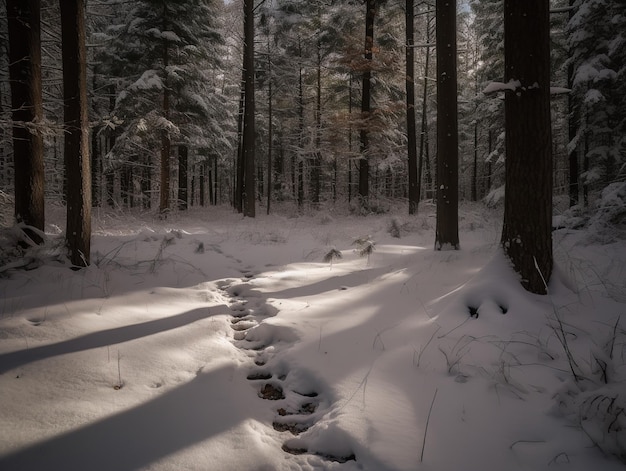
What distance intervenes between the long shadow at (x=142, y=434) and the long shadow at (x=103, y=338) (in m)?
1.11

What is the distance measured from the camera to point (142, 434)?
202 centimetres

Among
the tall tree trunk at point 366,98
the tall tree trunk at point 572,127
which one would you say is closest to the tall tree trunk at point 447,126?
the tall tree trunk at point 366,98

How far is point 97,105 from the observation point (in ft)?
61.6

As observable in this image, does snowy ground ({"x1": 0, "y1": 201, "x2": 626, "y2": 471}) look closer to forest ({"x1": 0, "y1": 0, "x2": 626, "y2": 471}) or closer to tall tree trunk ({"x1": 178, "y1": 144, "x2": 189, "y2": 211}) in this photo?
forest ({"x1": 0, "y1": 0, "x2": 626, "y2": 471})

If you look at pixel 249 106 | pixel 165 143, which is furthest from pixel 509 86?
pixel 165 143

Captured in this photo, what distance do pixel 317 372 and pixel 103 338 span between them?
214 cm

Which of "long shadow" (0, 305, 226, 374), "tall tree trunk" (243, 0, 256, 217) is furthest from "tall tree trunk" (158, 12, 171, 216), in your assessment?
"long shadow" (0, 305, 226, 374)

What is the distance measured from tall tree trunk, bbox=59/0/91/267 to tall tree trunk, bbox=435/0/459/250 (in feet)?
19.7

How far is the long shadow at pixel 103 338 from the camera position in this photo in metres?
2.68

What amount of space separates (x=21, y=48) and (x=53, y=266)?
3.79m

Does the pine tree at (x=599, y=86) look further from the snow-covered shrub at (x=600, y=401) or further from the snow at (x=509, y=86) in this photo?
the snow-covered shrub at (x=600, y=401)

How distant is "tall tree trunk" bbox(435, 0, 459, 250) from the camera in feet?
19.7

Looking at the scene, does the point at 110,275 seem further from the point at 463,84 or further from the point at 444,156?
the point at 463,84

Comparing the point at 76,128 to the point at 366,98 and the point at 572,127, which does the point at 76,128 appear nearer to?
the point at 366,98
